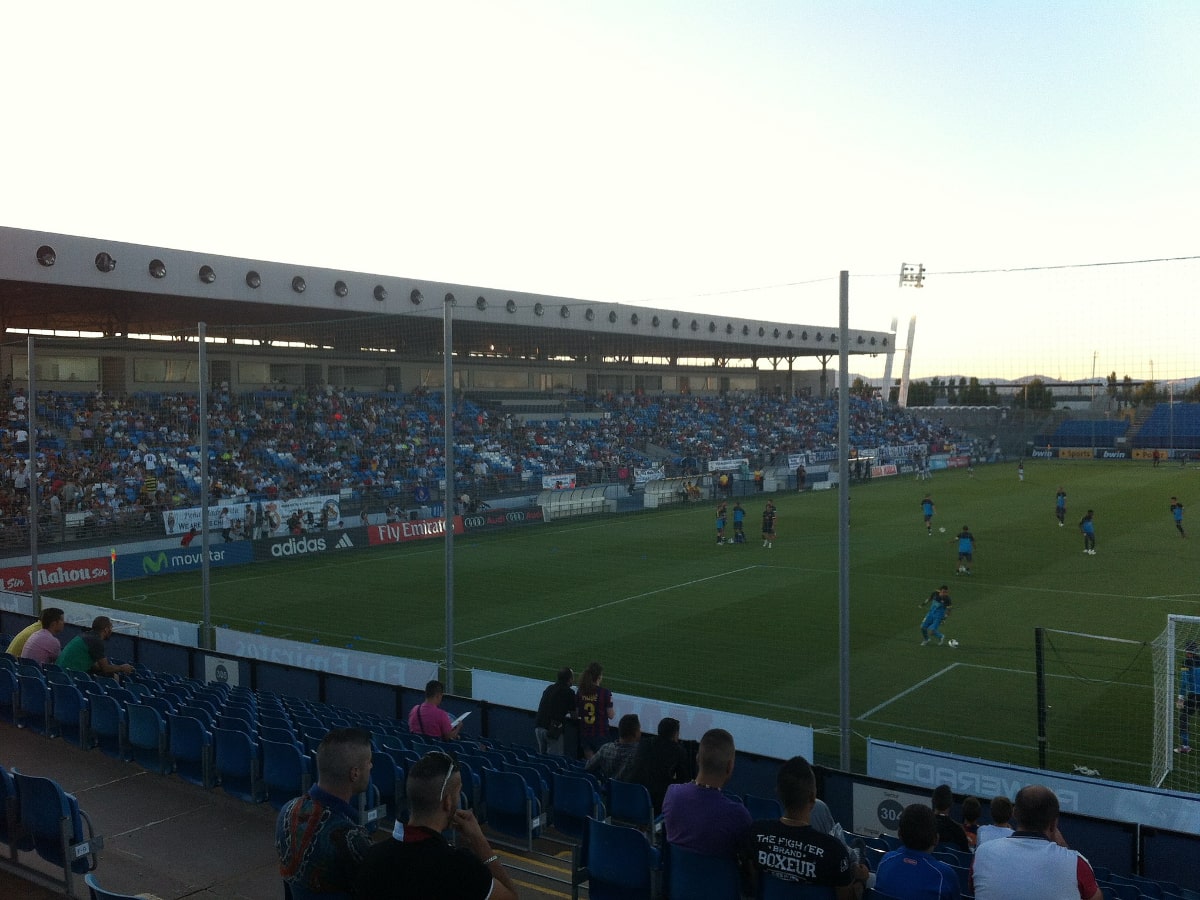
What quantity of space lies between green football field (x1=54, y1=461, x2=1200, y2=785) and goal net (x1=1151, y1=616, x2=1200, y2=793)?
334mm

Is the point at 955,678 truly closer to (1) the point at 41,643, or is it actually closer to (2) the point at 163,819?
(2) the point at 163,819

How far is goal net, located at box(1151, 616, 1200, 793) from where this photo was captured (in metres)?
12.1

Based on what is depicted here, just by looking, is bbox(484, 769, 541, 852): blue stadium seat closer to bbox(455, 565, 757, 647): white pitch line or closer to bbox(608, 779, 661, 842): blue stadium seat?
bbox(608, 779, 661, 842): blue stadium seat

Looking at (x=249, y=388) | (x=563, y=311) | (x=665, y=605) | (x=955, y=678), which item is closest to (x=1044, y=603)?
(x=955, y=678)

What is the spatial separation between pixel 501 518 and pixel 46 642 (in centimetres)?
2620

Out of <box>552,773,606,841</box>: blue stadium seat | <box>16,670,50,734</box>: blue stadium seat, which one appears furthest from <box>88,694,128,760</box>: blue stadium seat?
<box>552,773,606,841</box>: blue stadium seat

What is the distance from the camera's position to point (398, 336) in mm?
A: 30297

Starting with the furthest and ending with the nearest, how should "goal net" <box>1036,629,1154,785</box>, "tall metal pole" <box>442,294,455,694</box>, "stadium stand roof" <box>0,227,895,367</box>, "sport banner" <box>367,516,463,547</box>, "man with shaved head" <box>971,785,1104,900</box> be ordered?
1. "sport banner" <box>367,516,463,547</box>
2. "stadium stand roof" <box>0,227,895,367</box>
3. "tall metal pole" <box>442,294,455,694</box>
4. "goal net" <box>1036,629,1154,785</box>
5. "man with shaved head" <box>971,785,1104,900</box>

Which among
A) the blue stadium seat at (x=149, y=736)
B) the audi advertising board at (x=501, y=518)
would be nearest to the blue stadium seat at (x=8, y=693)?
the blue stadium seat at (x=149, y=736)

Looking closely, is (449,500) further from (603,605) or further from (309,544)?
(309,544)

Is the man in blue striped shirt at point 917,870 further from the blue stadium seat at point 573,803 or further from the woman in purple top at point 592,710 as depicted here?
the woman in purple top at point 592,710

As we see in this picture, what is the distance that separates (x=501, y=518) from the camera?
38.1m

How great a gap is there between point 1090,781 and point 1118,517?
32369 millimetres

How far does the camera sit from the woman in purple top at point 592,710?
1055 cm
